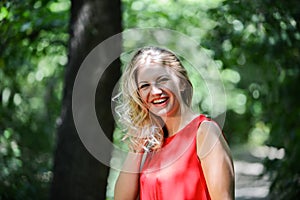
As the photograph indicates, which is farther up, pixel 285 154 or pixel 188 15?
pixel 188 15

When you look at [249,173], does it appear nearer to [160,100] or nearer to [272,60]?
[272,60]

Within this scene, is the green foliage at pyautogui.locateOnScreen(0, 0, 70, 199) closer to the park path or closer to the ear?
the park path

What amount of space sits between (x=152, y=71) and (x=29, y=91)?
14.9 feet

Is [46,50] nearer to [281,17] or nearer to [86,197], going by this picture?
[281,17]

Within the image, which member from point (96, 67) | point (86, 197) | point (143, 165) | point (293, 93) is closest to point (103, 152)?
point (143, 165)

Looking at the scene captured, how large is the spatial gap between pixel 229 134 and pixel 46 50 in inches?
99.6

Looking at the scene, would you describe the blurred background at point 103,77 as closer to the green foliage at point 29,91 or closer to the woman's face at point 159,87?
the green foliage at point 29,91

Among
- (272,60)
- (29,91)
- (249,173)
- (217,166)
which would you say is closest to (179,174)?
(217,166)

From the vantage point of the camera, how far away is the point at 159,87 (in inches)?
87.4

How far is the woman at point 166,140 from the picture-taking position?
7.08ft

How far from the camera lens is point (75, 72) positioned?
4.11 metres

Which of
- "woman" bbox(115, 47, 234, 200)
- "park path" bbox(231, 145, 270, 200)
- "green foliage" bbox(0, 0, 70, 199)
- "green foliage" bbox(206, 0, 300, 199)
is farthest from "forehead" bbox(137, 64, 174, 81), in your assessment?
"park path" bbox(231, 145, 270, 200)

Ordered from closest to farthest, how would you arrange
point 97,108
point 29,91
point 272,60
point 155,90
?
point 155,90 → point 97,108 → point 272,60 → point 29,91

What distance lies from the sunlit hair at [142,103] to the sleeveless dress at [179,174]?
72 mm
